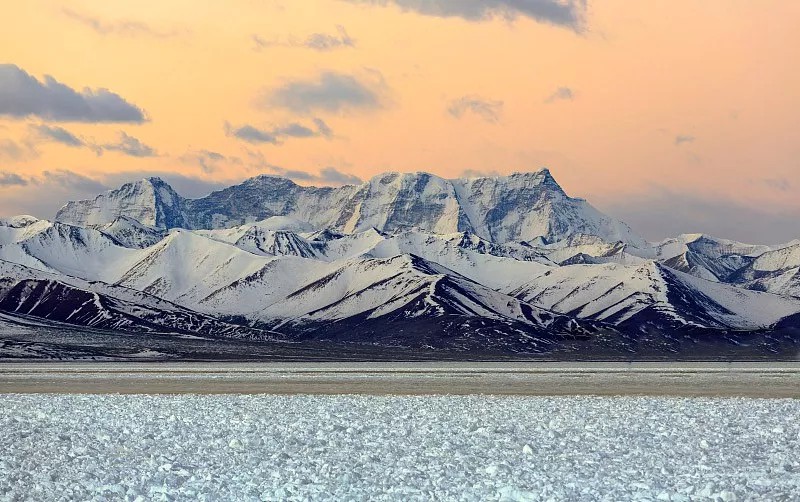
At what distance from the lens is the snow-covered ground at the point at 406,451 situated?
1150 inches

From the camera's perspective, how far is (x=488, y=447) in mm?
36594

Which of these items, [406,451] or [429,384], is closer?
[406,451]

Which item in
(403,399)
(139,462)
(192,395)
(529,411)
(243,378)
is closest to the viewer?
(139,462)

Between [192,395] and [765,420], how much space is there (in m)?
33.6

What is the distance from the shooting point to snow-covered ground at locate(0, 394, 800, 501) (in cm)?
2922

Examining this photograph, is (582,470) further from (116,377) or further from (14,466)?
(116,377)

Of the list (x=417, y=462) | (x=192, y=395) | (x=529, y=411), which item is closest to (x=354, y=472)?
(x=417, y=462)

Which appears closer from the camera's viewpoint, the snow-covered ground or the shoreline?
the snow-covered ground

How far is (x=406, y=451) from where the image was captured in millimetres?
35844

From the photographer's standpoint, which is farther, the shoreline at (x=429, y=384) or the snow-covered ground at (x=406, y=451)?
the shoreline at (x=429, y=384)

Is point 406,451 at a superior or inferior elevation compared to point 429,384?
inferior

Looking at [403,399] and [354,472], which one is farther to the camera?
[403,399]

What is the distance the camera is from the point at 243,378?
8475 centimetres

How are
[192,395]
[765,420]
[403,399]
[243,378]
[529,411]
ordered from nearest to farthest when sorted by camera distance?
1. [765,420]
2. [529,411]
3. [403,399]
4. [192,395]
5. [243,378]
